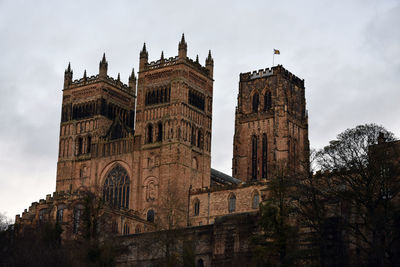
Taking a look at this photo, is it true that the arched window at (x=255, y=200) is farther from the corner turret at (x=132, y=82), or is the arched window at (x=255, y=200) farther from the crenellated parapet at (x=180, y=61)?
the corner turret at (x=132, y=82)

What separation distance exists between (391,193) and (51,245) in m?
33.0

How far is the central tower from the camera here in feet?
324

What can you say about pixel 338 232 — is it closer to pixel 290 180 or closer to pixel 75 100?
pixel 290 180

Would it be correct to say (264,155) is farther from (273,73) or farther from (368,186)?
(368,186)

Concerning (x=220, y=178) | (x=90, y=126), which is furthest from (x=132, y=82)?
(x=220, y=178)

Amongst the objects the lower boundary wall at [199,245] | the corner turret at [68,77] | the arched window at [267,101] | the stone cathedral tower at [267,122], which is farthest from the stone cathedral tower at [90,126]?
the lower boundary wall at [199,245]

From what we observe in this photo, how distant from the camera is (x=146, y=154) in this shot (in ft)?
335

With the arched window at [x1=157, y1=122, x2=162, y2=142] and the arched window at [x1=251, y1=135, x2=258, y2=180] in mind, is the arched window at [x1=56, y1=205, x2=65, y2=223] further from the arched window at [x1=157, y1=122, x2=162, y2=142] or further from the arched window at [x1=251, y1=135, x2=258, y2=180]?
the arched window at [x1=251, y1=135, x2=258, y2=180]

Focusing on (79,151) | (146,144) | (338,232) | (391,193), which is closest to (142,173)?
(146,144)

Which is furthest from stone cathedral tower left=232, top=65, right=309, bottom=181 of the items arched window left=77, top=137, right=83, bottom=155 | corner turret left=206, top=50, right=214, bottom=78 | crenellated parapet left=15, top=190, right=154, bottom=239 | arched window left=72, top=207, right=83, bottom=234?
arched window left=72, top=207, right=83, bottom=234

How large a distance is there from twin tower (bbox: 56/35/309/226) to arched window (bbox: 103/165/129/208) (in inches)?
5.6

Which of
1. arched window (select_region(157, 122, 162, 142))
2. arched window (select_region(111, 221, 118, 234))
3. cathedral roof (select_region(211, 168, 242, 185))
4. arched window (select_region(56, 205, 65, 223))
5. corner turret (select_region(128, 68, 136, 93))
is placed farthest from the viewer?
corner turret (select_region(128, 68, 136, 93))

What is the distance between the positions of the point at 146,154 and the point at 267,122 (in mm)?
33444

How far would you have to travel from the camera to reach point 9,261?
67.0 metres
